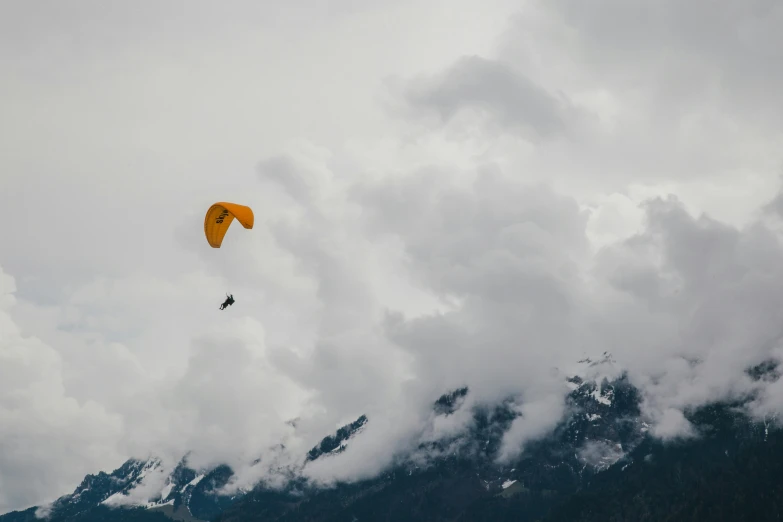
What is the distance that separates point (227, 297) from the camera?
125 m

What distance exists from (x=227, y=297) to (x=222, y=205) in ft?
49.3

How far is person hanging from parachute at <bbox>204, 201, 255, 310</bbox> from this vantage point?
404 ft

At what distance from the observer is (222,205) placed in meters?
126

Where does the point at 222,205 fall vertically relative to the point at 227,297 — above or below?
above

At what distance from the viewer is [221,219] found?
5217 inches

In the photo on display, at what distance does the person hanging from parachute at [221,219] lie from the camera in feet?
404
